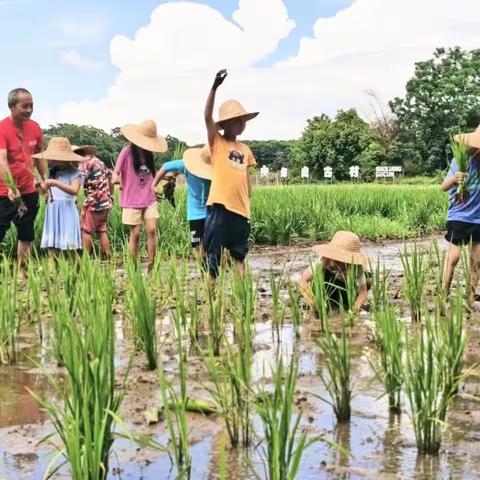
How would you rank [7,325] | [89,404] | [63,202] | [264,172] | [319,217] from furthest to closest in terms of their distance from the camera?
1. [264,172]
2. [319,217]
3. [63,202]
4. [7,325]
5. [89,404]

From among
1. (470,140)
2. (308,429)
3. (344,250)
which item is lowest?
(308,429)

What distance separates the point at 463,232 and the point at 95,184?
312 centimetres

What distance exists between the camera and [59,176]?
593 centimetres

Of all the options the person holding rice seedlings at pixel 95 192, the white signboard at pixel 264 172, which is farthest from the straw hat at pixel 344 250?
the white signboard at pixel 264 172

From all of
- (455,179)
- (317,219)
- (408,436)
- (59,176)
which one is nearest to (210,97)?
(455,179)

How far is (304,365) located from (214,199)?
5.01 feet

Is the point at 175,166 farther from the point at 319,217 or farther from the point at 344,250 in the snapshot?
the point at 319,217

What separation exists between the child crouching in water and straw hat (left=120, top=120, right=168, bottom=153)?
1.53 ft

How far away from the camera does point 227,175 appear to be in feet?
15.3

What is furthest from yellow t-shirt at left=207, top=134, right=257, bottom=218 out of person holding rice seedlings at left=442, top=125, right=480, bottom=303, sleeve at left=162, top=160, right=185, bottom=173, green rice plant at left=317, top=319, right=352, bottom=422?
green rice plant at left=317, top=319, right=352, bottom=422

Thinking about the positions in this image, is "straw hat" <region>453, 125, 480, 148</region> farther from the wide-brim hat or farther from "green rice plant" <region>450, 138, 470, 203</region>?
the wide-brim hat

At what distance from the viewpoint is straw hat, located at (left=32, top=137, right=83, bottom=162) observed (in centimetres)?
578

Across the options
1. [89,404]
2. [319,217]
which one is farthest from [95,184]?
[89,404]

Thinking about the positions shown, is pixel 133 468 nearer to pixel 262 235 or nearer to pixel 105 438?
pixel 105 438
